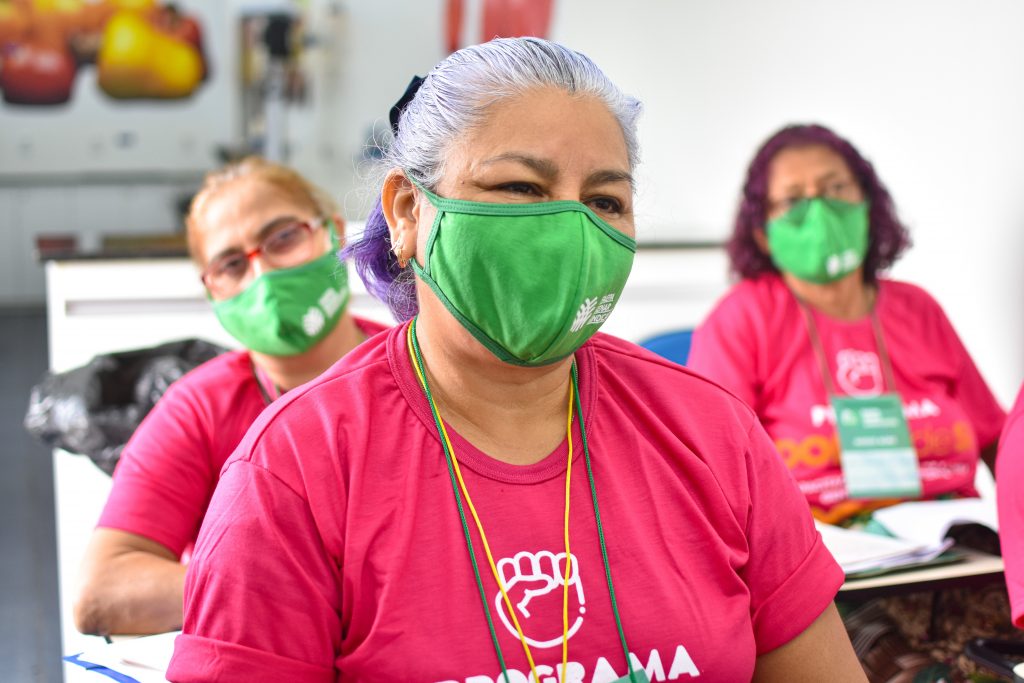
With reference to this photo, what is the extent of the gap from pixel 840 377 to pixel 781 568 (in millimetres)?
1241

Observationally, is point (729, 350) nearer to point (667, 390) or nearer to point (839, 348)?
point (839, 348)

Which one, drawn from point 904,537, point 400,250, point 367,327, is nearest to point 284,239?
point 367,327

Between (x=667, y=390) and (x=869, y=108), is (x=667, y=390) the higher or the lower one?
the lower one

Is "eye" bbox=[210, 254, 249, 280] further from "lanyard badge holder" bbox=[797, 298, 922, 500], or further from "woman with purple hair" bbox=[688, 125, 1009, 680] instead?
"lanyard badge holder" bbox=[797, 298, 922, 500]

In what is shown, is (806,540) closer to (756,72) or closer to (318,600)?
(318,600)

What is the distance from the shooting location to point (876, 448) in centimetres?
237

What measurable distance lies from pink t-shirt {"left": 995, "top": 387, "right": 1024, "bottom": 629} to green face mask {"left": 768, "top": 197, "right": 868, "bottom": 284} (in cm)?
90

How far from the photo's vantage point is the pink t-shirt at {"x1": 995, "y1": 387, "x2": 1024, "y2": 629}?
153 cm

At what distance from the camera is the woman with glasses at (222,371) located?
1.82 meters

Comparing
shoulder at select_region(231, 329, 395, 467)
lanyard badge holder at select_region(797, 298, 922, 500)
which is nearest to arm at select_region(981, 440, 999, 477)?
lanyard badge holder at select_region(797, 298, 922, 500)

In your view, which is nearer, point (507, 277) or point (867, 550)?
point (507, 277)

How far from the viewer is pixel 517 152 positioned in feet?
4.06

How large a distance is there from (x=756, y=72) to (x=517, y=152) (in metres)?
3.59

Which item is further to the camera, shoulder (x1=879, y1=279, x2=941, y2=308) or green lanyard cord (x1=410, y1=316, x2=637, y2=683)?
shoulder (x1=879, y1=279, x2=941, y2=308)
